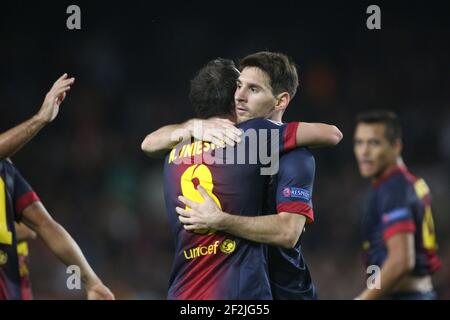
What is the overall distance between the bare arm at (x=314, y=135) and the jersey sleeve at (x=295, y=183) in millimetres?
60

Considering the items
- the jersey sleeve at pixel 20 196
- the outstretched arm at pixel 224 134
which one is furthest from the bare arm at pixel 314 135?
the jersey sleeve at pixel 20 196

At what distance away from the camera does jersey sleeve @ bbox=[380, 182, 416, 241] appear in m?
5.71

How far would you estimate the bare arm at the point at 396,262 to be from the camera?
18.2ft

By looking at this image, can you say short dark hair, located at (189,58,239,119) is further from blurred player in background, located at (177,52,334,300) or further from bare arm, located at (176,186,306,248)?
bare arm, located at (176,186,306,248)

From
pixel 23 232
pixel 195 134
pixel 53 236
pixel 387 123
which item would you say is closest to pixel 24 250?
pixel 23 232

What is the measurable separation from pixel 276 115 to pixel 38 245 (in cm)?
582

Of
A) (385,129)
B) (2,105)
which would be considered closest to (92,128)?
(2,105)

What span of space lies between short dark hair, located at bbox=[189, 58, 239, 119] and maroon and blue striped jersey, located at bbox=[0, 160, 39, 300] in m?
1.39

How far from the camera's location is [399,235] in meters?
5.68

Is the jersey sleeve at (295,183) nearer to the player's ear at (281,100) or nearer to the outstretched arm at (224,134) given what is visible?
the outstretched arm at (224,134)

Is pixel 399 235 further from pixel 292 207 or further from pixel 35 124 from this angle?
pixel 35 124

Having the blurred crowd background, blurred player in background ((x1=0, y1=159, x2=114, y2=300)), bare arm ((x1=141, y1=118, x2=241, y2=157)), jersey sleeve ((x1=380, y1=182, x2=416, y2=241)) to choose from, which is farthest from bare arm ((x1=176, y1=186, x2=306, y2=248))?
the blurred crowd background

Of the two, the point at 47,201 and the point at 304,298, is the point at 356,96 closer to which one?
the point at 47,201

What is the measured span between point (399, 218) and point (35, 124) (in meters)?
2.70
